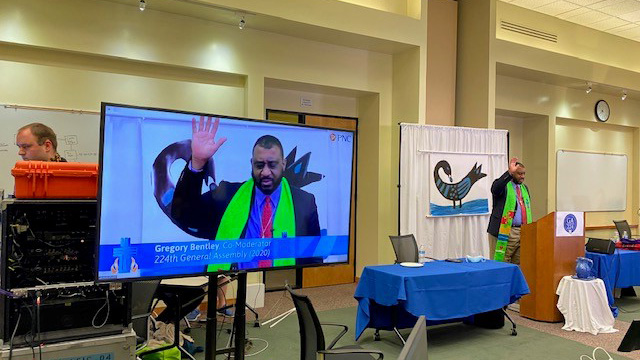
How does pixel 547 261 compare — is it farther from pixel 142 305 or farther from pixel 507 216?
pixel 142 305

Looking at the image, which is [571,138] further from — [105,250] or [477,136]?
[105,250]

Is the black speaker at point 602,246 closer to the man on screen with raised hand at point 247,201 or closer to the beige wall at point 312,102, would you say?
the beige wall at point 312,102

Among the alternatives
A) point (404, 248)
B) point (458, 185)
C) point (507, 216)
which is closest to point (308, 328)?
point (404, 248)

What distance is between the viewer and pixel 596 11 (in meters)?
7.19

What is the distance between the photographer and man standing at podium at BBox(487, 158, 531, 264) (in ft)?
18.4

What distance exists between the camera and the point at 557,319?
489cm

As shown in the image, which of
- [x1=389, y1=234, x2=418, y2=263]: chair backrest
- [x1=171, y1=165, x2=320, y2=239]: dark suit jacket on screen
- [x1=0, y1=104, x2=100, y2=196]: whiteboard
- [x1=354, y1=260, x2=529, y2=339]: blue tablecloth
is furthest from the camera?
[x1=389, y1=234, x2=418, y2=263]: chair backrest

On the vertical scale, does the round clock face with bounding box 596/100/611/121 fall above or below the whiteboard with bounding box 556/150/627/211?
above

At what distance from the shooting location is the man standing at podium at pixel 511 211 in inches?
221

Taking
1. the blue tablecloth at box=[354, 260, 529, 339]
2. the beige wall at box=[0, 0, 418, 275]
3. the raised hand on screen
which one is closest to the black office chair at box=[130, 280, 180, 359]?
the raised hand on screen

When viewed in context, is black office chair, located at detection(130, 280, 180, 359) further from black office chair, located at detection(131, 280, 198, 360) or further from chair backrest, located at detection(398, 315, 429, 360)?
chair backrest, located at detection(398, 315, 429, 360)

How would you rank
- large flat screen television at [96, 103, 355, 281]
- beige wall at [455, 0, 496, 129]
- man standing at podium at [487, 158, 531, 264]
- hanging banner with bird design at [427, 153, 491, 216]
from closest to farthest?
large flat screen television at [96, 103, 355, 281] < man standing at podium at [487, 158, 531, 264] < hanging banner with bird design at [427, 153, 491, 216] < beige wall at [455, 0, 496, 129]

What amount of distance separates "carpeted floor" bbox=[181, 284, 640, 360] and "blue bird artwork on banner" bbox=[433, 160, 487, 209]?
1615 millimetres

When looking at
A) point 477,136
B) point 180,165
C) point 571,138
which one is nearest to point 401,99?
point 477,136
